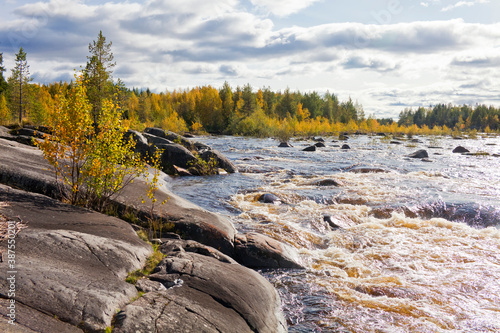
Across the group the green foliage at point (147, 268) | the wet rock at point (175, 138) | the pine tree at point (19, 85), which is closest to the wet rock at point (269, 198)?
the green foliage at point (147, 268)

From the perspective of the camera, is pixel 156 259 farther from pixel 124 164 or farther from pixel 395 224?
pixel 395 224

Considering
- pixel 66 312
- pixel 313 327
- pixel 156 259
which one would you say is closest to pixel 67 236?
pixel 156 259

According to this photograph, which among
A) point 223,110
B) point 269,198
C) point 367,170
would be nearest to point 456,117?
point 223,110

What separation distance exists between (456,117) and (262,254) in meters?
173

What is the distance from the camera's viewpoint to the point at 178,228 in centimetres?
888

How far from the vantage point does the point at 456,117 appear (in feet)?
497

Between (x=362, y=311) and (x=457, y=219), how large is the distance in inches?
335

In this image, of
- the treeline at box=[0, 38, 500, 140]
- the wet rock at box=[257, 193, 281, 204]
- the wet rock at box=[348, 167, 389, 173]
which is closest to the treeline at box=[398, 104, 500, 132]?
the treeline at box=[0, 38, 500, 140]

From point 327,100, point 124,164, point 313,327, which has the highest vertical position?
point 327,100

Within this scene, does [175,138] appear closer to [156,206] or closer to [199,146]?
[199,146]

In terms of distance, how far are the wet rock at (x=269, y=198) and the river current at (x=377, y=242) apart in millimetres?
281

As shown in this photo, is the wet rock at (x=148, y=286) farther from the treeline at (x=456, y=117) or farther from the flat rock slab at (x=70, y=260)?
the treeline at (x=456, y=117)

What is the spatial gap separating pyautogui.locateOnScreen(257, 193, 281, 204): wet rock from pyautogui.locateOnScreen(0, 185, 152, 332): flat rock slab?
7648 millimetres

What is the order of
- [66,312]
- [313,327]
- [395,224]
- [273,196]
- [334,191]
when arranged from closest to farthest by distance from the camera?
[66,312] → [313,327] → [395,224] → [273,196] → [334,191]
